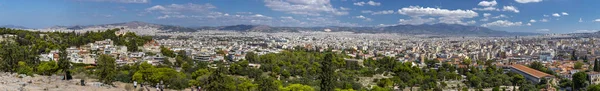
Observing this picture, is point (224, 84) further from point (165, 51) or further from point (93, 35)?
point (93, 35)

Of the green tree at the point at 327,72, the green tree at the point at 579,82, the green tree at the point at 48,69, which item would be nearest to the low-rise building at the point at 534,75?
the green tree at the point at 579,82

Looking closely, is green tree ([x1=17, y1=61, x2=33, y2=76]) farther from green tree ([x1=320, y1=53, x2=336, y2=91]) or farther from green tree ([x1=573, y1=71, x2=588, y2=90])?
green tree ([x1=573, y1=71, x2=588, y2=90])

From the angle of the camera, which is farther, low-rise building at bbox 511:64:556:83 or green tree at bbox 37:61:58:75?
low-rise building at bbox 511:64:556:83

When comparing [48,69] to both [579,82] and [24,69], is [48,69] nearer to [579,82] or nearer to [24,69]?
[24,69]

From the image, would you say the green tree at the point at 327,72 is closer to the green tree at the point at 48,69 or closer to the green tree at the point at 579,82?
the green tree at the point at 48,69

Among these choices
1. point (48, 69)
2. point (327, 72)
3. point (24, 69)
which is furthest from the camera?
point (48, 69)

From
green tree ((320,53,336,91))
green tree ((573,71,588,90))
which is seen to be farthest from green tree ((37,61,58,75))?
green tree ((573,71,588,90))

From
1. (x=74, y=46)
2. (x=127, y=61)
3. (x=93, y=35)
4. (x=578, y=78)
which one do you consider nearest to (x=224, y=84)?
(x=127, y=61)

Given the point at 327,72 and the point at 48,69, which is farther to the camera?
the point at 48,69

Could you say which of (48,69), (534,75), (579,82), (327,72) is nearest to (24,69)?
(48,69)

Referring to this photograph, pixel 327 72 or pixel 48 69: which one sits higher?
pixel 327 72

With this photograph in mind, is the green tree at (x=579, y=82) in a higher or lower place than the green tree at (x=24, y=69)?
lower
